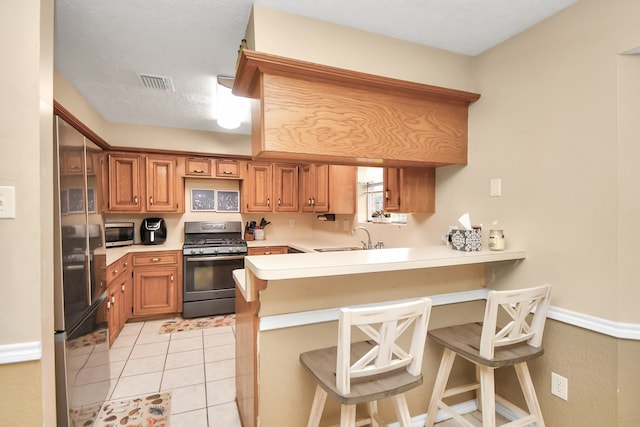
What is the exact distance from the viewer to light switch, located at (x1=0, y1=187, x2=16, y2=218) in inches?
45.7

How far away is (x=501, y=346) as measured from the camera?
5.27 feet

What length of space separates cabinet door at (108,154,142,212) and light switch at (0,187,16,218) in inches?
119

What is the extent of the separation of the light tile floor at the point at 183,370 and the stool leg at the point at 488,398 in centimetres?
150

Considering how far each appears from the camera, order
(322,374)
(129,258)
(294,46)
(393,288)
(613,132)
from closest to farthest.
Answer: (322,374)
(613,132)
(294,46)
(393,288)
(129,258)

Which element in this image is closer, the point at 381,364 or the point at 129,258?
the point at 381,364

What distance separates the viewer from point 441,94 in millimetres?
2041

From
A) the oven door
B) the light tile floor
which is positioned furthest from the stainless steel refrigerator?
the oven door

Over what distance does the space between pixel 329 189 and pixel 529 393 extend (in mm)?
2840

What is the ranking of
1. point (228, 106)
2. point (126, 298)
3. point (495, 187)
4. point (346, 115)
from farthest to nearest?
point (126, 298) < point (228, 106) < point (495, 187) < point (346, 115)

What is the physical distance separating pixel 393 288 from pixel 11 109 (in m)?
1.95

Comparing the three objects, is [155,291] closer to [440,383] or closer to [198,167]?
[198,167]

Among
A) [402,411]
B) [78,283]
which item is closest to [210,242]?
[78,283]

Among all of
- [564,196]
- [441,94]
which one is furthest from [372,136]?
[564,196]

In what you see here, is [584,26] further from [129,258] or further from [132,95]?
[129,258]
